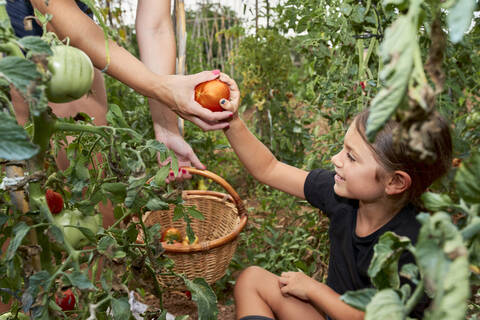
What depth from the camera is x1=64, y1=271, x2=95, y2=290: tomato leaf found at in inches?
20.0

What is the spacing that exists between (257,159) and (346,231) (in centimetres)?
36

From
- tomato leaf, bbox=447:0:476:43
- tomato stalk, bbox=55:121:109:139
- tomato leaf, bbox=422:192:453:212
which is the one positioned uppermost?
tomato leaf, bbox=447:0:476:43

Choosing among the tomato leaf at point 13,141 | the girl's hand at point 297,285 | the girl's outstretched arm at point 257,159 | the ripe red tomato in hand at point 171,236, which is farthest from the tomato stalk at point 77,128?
the ripe red tomato in hand at point 171,236

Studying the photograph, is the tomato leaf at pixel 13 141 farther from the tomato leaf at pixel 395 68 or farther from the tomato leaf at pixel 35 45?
the tomato leaf at pixel 395 68

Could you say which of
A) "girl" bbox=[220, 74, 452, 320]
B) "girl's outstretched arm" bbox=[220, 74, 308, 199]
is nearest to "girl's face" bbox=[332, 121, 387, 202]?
"girl" bbox=[220, 74, 452, 320]

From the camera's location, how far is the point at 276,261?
190 cm

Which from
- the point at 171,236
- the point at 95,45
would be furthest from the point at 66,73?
the point at 171,236

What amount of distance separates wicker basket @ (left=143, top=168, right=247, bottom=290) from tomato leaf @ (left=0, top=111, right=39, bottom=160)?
90 cm

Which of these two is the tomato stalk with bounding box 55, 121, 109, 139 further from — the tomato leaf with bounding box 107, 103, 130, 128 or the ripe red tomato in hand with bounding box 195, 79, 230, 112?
the ripe red tomato in hand with bounding box 195, 79, 230, 112

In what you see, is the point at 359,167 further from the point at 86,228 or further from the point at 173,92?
the point at 86,228

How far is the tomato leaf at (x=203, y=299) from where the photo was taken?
0.79 metres

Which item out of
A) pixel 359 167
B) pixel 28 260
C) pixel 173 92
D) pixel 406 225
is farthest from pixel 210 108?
pixel 28 260

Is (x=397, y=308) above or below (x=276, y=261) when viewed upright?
above

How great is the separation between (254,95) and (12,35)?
228 centimetres
